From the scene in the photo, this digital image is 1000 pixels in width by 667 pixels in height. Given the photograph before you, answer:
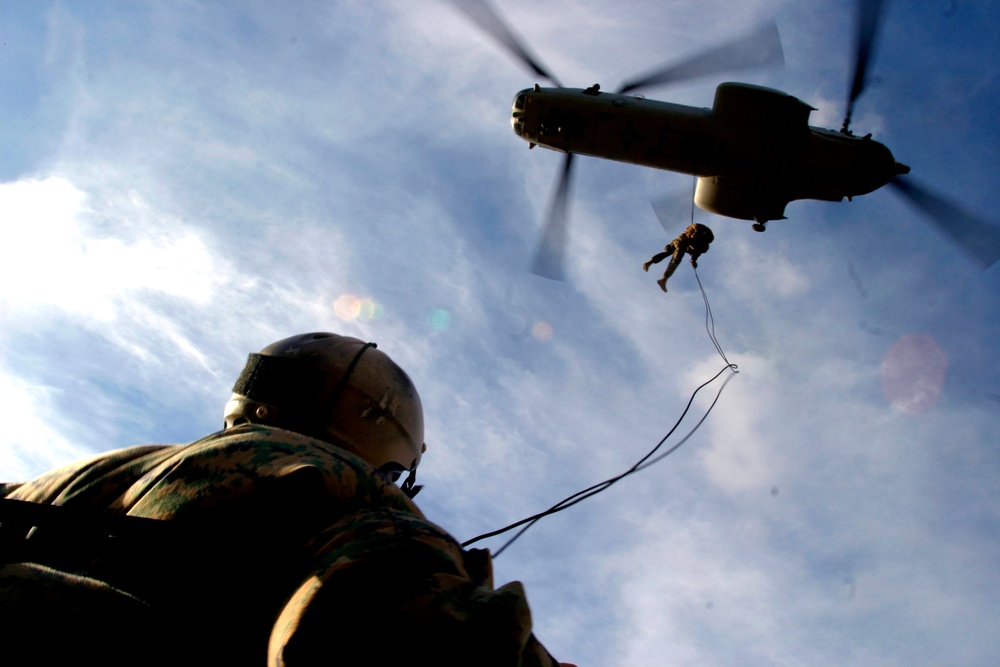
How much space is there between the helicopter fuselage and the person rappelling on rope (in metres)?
1.09

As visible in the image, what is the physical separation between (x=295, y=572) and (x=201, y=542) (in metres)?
0.38

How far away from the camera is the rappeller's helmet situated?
12.4 ft

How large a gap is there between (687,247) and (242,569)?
33.3 ft

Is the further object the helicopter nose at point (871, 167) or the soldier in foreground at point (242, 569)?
the helicopter nose at point (871, 167)

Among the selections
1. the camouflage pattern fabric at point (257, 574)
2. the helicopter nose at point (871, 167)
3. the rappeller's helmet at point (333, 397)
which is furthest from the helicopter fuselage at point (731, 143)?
the camouflage pattern fabric at point (257, 574)

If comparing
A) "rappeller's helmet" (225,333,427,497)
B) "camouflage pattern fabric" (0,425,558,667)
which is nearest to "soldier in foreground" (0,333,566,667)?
"camouflage pattern fabric" (0,425,558,667)

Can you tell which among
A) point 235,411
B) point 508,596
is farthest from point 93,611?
point 235,411

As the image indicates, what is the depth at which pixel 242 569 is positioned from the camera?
6.90 feet

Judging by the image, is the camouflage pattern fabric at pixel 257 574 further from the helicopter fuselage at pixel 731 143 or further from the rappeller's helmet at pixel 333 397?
the helicopter fuselage at pixel 731 143

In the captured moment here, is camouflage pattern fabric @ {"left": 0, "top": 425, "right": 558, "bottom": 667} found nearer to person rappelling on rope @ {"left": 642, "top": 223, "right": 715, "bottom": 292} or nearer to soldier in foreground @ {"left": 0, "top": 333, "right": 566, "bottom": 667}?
soldier in foreground @ {"left": 0, "top": 333, "right": 566, "bottom": 667}

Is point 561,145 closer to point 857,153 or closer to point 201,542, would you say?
point 857,153

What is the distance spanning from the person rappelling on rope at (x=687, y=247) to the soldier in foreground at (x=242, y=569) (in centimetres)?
954

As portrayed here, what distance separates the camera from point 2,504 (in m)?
1.90

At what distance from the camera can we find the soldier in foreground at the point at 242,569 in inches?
63.2
